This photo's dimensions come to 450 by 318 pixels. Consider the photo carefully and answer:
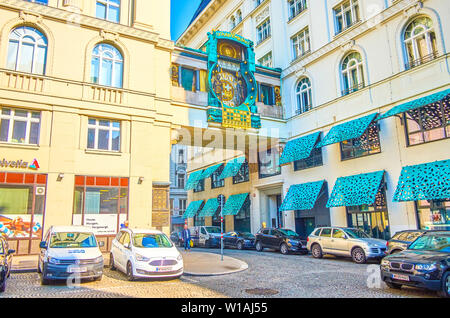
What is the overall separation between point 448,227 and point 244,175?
17548mm

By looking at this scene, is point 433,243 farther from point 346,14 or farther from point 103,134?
point 346,14

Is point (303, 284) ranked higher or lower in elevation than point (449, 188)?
lower

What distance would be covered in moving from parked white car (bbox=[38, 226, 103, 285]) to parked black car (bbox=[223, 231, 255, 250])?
12.8 metres

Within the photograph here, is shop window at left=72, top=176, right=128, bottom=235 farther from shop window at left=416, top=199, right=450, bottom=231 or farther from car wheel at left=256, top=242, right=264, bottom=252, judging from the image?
shop window at left=416, top=199, right=450, bottom=231

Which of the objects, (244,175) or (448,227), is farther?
(244,175)

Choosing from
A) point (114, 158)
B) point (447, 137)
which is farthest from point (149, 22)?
point (447, 137)

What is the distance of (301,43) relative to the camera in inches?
Answer: 991

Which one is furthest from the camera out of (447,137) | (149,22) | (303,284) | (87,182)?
(149,22)

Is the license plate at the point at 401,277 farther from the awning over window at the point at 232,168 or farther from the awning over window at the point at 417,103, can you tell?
the awning over window at the point at 232,168

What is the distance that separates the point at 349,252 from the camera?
49.6ft

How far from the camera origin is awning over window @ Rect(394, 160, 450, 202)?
14.8 m

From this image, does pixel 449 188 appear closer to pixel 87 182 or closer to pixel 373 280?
pixel 373 280

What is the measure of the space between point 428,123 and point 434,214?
4.42 metres

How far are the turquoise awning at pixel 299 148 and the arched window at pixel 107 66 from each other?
12.2 metres
